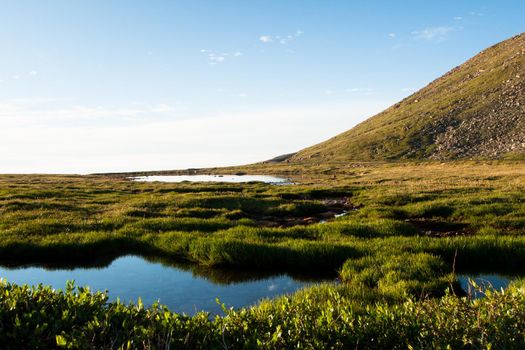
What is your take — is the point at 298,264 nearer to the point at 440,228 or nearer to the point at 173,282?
the point at 173,282

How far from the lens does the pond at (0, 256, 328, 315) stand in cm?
1057

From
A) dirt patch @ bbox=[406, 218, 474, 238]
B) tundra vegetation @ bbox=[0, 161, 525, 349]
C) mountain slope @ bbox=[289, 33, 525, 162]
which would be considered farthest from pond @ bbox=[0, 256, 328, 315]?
mountain slope @ bbox=[289, 33, 525, 162]

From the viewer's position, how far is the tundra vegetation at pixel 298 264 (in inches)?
235

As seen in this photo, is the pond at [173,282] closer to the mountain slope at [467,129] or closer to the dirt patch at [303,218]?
the dirt patch at [303,218]

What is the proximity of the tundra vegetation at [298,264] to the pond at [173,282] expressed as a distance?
0.92 meters

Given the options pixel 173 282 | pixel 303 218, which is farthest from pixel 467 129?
pixel 173 282

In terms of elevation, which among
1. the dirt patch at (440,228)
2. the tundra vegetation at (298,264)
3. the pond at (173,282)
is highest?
the tundra vegetation at (298,264)

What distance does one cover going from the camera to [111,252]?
16438 mm

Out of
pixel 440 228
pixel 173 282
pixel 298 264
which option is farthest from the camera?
pixel 440 228

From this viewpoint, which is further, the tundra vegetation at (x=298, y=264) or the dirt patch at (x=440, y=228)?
the dirt patch at (x=440, y=228)

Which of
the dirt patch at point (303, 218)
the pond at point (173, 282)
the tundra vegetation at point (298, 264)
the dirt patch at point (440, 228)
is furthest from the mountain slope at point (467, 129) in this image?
the pond at point (173, 282)

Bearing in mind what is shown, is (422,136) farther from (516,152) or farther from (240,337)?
(240,337)

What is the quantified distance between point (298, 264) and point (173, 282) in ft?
14.4

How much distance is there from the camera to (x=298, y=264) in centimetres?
1365
